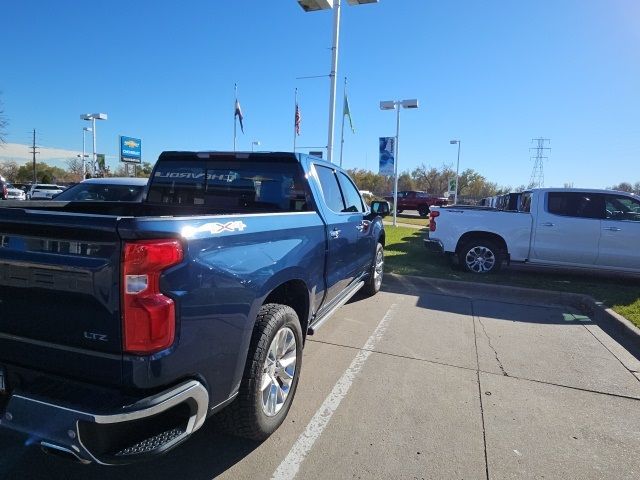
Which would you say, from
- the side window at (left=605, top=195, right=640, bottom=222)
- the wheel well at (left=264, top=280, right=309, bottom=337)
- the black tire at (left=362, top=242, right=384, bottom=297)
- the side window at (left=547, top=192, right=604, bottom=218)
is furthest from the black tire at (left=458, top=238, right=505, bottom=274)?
the wheel well at (left=264, top=280, right=309, bottom=337)

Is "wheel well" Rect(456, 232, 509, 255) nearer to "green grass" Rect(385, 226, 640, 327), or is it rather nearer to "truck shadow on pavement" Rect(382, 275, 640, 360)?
"green grass" Rect(385, 226, 640, 327)

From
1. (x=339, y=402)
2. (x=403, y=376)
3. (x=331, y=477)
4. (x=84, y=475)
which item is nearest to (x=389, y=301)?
(x=403, y=376)

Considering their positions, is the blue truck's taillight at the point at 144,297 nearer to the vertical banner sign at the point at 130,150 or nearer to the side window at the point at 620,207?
the side window at the point at 620,207

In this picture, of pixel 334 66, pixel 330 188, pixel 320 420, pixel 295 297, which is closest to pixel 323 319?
pixel 295 297

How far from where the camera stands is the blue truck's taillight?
6.15ft

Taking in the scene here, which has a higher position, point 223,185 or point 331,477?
point 223,185

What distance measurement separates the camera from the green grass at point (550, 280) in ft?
21.5

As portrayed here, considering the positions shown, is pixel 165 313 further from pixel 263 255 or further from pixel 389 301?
pixel 389 301

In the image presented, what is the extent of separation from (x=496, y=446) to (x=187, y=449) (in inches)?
81.2

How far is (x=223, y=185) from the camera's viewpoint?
417 cm

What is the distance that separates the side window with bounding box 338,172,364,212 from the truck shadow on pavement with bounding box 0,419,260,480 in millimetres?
2868

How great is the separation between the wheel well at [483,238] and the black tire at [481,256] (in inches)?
1.1

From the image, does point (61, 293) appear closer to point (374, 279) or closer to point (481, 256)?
point (374, 279)

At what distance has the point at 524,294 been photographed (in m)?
7.21
